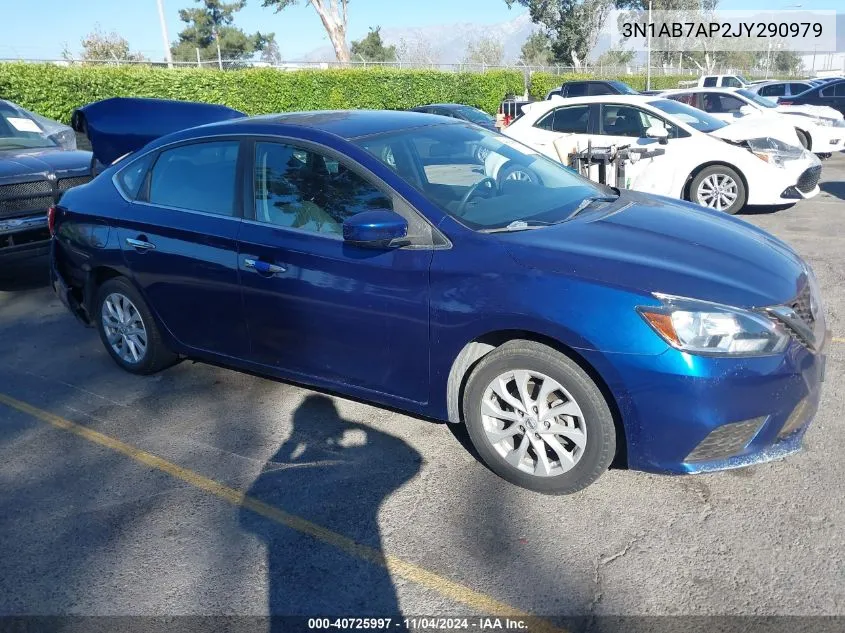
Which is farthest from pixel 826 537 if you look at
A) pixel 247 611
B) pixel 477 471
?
pixel 247 611

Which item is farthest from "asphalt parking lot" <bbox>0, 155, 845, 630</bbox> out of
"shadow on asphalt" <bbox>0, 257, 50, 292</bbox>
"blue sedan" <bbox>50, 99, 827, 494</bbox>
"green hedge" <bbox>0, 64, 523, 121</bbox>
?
"green hedge" <bbox>0, 64, 523, 121</bbox>

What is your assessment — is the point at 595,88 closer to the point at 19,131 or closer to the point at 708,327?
the point at 19,131

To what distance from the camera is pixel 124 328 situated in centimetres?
492

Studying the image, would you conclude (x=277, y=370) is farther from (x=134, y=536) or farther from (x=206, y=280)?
(x=134, y=536)

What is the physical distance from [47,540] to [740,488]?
10.0 ft

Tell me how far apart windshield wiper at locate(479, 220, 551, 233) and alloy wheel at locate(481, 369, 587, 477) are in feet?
2.27

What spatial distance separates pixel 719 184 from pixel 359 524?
7430mm

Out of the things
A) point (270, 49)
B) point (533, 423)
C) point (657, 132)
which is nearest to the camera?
point (533, 423)

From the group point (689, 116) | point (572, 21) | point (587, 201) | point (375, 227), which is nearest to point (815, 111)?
point (689, 116)

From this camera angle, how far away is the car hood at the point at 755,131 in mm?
9438

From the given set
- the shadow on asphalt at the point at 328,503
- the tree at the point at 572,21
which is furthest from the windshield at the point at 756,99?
the tree at the point at 572,21

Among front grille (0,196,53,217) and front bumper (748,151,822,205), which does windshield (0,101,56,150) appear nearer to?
front grille (0,196,53,217)

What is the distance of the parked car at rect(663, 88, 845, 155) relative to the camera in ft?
46.0

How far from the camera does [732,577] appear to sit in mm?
2768
